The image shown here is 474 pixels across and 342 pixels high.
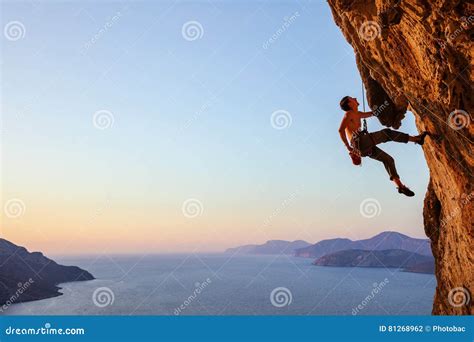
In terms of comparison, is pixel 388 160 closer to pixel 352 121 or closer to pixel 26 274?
pixel 352 121

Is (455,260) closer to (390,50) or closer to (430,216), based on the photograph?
(430,216)

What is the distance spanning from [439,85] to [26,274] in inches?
3983

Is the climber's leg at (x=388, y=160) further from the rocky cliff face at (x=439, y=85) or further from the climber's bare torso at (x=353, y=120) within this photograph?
the rocky cliff face at (x=439, y=85)

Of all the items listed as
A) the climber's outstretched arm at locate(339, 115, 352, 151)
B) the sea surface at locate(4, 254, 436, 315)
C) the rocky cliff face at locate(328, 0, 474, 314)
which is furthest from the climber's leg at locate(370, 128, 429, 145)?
the sea surface at locate(4, 254, 436, 315)

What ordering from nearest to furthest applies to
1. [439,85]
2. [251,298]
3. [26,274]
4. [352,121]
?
[439,85], [352,121], [26,274], [251,298]

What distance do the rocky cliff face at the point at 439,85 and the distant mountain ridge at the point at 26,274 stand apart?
80.8 meters

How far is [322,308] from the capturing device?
10475 centimetres

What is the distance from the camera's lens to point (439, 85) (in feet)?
22.4

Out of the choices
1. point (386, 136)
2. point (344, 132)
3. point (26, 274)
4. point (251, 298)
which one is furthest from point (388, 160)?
point (251, 298)

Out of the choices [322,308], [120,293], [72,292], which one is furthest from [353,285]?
[72,292]

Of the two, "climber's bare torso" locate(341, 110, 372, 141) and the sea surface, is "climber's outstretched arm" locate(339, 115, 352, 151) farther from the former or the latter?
the sea surface

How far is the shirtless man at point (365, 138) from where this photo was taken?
24.9 ft

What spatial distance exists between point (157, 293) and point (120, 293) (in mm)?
12802

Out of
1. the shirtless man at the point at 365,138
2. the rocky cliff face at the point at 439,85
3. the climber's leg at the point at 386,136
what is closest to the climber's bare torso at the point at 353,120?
the shirtless man at the point at 365,138
